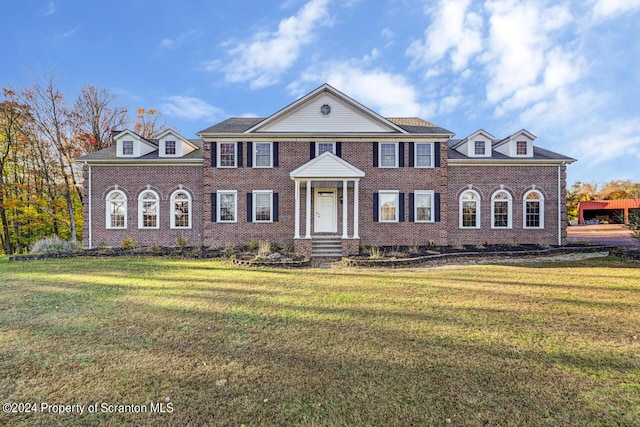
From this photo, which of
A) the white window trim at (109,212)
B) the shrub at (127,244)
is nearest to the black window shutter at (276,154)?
the shrub at (127,244)

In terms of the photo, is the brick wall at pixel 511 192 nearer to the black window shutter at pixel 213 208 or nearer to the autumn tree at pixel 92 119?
the black window shutter at pixel 213 208

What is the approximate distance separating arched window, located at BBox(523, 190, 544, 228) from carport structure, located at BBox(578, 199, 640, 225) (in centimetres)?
2806

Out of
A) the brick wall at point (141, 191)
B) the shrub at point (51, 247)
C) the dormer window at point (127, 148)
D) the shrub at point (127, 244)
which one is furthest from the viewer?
the dormer window at point (127, 148)

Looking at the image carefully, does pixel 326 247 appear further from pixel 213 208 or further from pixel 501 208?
Answer: pixel 501 208

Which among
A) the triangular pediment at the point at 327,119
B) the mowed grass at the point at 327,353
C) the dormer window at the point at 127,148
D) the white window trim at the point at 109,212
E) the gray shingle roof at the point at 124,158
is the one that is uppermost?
the triangular pediment at the point at 327,119

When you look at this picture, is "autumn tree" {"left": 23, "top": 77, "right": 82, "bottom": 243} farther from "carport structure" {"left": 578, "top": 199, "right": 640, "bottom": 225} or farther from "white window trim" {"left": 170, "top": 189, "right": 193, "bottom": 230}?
"carport structure" {"left": 578, "top": 199, "right": 640, "bottom": 225}

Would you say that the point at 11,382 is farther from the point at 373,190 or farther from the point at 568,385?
the point at 373,190

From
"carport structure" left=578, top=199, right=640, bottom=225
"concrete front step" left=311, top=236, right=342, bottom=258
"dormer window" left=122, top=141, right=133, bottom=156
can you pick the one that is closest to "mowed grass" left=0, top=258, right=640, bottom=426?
"concrete front step" left=311, top=236, right=342, bottom=258

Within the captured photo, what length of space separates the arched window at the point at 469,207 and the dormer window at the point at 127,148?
17.6m

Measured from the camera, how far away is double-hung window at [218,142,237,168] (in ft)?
47.4

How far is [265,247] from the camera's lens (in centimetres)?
1200

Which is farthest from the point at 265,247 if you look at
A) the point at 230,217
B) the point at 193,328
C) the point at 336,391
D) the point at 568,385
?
the point at 568,385

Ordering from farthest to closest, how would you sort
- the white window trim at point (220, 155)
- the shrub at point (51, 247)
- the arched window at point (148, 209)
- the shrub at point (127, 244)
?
the arched window at point (148, 209) → the white window trim at point (220, 155) → the shrub at point (127, 244) → the shrub at point (51, 247)

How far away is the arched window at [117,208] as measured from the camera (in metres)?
14.9
